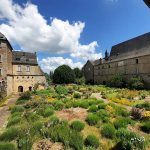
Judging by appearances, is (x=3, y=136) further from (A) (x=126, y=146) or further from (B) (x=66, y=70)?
(B) (x=66, y=70)

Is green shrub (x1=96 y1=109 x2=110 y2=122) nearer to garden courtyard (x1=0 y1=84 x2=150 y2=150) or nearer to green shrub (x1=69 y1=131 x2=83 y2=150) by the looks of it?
garden courtyard (x1=0 y1=84 x2=150 y2=150)

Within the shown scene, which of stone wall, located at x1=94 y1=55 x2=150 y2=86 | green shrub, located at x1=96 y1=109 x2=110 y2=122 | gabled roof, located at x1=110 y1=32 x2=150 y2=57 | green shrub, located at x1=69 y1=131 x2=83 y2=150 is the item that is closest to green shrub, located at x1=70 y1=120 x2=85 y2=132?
green shrub, located at x1=69 y1=131 x2=83 y2=150

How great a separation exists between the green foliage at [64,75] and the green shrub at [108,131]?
3942 centimetres

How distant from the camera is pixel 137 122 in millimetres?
12844

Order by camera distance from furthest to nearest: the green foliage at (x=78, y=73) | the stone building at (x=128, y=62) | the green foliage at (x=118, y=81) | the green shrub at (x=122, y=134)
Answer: the green foliage at (x=78, y=73) < the green foliage at (x=118, y=81) < the stone building at (x=128, y=62) < the green shrub at (x=122, y=134)

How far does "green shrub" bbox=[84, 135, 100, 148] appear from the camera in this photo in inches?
391

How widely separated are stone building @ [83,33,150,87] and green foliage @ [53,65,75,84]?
739 centimetres

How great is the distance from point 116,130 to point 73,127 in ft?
8.01

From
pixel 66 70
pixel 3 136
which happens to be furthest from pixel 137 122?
pixel 66 70

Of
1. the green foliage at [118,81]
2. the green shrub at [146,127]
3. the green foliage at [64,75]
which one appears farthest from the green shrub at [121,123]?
the green foliage at [64,75]

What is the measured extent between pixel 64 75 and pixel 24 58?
44.9 ft

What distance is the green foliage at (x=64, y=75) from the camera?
167 feet

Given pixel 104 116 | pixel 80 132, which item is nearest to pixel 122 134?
pixel 80 132

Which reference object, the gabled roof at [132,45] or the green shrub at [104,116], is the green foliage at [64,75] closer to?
the gabled roof at [132,45]
